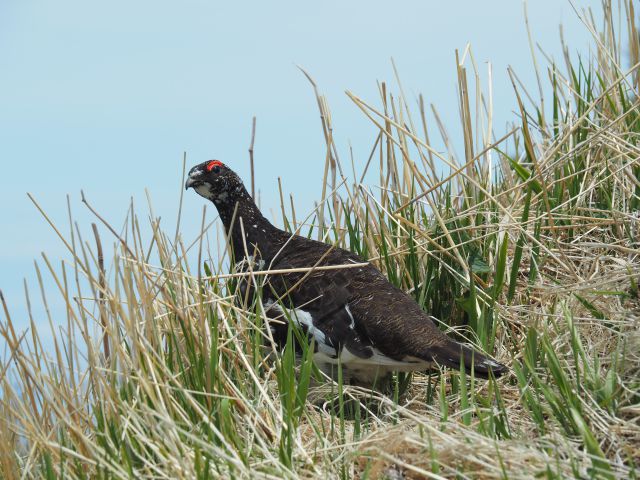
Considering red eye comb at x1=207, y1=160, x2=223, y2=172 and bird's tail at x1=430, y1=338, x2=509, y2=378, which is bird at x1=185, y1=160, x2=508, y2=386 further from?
red eye comb at x1=207, y1=160, x2=223, y2=172

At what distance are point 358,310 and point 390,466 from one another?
1.29 m

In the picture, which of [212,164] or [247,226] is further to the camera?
[212,164]

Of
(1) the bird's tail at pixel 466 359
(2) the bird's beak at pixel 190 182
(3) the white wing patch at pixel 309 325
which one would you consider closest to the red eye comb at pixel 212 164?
(2) the bird's beak at pixel 190 182

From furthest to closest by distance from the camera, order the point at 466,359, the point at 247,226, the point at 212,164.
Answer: the point at 212,164
the point at 247,226
the point at 466,359

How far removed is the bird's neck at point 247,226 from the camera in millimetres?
5238

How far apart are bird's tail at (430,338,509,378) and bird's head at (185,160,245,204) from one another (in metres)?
1.98

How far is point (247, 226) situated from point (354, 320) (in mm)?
1317

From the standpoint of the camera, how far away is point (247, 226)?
17.6 ft

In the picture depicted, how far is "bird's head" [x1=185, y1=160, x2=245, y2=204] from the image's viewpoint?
5.46m

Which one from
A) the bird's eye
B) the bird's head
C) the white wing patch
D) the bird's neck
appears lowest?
the white wing patch

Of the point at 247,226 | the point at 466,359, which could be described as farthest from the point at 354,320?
the point at 247,226

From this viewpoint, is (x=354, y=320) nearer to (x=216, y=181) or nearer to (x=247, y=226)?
(x=247, y=226)

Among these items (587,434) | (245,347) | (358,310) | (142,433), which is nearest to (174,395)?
(142,433)

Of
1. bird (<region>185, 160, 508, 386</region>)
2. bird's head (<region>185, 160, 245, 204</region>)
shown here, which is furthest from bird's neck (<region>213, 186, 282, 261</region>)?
bird (<region>185, 160, 508, 386</region>)
